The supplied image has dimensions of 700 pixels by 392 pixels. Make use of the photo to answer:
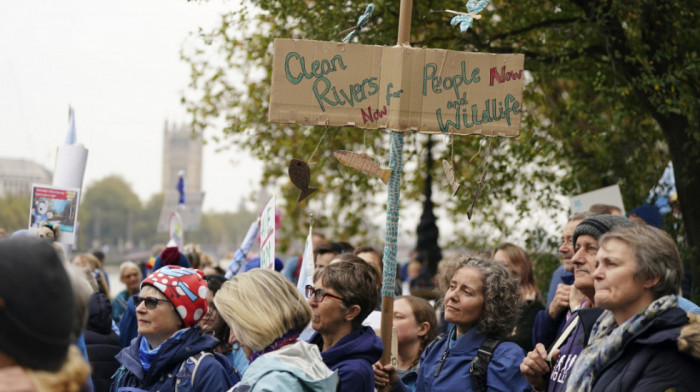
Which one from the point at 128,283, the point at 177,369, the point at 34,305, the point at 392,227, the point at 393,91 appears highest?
the point at 393,91

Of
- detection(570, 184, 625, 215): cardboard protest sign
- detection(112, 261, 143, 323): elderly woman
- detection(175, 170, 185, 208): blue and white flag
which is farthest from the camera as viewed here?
detection(175, 170, 185, 208): blue and white flag

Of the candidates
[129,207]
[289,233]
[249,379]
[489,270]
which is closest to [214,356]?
[249,379]

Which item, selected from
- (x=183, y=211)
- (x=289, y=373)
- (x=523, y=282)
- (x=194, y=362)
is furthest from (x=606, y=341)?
(x=183, y=211)

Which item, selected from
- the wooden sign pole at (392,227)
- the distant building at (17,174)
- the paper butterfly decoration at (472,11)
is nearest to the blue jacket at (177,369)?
the wooden sign pole at (392,227)

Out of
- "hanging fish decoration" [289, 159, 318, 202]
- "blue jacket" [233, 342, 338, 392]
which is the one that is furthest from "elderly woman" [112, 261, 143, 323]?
"blue jacket" [233, 342, 338, 392]

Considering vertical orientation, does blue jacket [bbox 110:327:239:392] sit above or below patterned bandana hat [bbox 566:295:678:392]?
below

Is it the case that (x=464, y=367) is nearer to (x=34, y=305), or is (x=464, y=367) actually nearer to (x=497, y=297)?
(x=497, y=297)

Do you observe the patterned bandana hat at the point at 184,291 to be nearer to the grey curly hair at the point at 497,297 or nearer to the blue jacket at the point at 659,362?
Answer: the grey curly hair at the point at 497,297

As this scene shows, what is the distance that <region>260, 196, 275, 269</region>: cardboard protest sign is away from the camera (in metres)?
5.79

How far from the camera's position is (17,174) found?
86875mm

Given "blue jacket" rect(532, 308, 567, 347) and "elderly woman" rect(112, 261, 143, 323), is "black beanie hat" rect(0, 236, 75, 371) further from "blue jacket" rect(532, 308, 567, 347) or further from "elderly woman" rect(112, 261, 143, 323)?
"elderly woman" rect(112, 261, 143, 323)

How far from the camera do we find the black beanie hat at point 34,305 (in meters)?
1.99

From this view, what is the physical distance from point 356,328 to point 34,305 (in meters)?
2.57

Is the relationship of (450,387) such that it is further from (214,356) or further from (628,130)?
(628,130)
